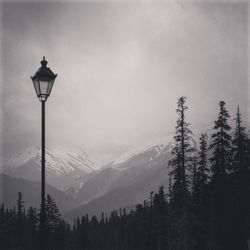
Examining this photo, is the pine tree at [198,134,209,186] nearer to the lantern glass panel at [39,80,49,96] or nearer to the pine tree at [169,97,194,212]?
the pine tree at [169,97,194,212]

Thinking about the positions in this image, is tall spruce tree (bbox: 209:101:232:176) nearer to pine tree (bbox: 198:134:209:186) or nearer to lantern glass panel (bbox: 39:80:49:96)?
pine tree (bbox: 198:134:209:186)

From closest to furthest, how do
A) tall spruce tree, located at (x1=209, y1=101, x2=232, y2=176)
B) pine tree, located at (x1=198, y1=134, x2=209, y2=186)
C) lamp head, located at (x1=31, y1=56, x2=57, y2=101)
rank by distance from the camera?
1. lamp head, located at (x1=31, y1=56, x2=57, y2=101)
2. tall spruce tree, located at (x1=209, y1=101, x2=232, y2=176)
3. pine tree, located at (x1=198, y1=134, x2=209, y2=186)

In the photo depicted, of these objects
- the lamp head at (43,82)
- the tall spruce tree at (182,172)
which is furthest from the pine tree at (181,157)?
the lamp head at (43,82)

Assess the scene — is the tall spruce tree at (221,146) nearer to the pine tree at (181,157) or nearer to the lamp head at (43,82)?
the pine tree at (181,157)

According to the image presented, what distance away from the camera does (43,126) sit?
13359mm

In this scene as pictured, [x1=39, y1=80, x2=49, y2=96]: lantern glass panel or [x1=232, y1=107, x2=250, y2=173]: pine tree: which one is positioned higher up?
[x1=232, y1=107, x2=250, y2=173]: pine tree

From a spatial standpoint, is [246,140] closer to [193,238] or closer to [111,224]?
[193,238]


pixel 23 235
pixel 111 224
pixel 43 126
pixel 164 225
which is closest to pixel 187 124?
pixel 43 126

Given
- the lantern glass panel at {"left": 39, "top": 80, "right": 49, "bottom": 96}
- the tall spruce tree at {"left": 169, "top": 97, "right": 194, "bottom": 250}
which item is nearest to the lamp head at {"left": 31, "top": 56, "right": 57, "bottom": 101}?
the lantern glass panel at {"left": 39, "top": 80, "right": 49, "bottom": 96}

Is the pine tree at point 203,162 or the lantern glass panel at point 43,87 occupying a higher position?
the pine tree at point 203,162

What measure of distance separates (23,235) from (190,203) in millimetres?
70053

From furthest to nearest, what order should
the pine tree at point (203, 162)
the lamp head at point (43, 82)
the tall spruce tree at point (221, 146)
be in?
the pine tree at point (203, 162) < the tall spruce tree at point (221, 146) < the lamp head at point (43, 82)

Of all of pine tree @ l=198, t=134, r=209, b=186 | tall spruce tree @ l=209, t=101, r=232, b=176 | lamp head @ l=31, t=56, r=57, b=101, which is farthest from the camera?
pine tree @ l=198, t=134, r=209, b=186

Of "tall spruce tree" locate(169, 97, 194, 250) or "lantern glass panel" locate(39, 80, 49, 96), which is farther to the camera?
"tall spruce tree" locate(169, 97, 194, 250)
